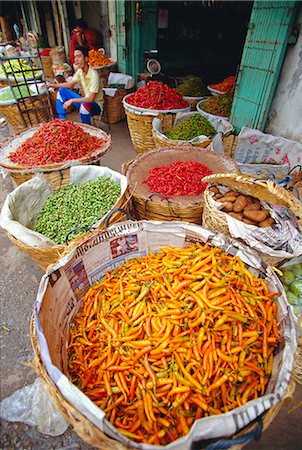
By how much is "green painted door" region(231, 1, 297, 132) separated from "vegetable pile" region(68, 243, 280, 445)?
257 cm

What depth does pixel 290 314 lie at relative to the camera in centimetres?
139

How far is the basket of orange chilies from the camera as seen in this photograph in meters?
1.08

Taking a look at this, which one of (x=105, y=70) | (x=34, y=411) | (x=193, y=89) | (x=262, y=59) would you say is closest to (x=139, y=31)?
(x=105, y=70)

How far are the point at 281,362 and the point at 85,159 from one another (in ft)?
8.77

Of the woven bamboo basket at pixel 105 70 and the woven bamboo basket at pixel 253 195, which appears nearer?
the woven bamboo basket at pixel 253 195

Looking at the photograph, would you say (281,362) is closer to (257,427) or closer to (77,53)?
(257,427)

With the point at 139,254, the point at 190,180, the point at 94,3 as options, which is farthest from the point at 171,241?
the point at 94,3

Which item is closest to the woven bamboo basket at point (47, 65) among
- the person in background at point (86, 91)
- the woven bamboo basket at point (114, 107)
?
the woven bamboo basket at point (114, 107)

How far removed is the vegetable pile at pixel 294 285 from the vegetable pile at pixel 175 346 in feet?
1.98

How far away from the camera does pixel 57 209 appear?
97.6 inches

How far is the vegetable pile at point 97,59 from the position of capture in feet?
22.6

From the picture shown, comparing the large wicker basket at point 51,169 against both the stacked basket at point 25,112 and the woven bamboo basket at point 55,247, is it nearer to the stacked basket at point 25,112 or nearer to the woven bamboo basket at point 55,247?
the woven bamboo basket at point 55,247

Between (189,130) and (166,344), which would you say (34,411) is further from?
(189,130)

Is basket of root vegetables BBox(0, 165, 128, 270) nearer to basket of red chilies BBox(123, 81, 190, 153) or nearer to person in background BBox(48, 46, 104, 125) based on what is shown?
basket of red chilies BBox(123, 81, 190, 153)
